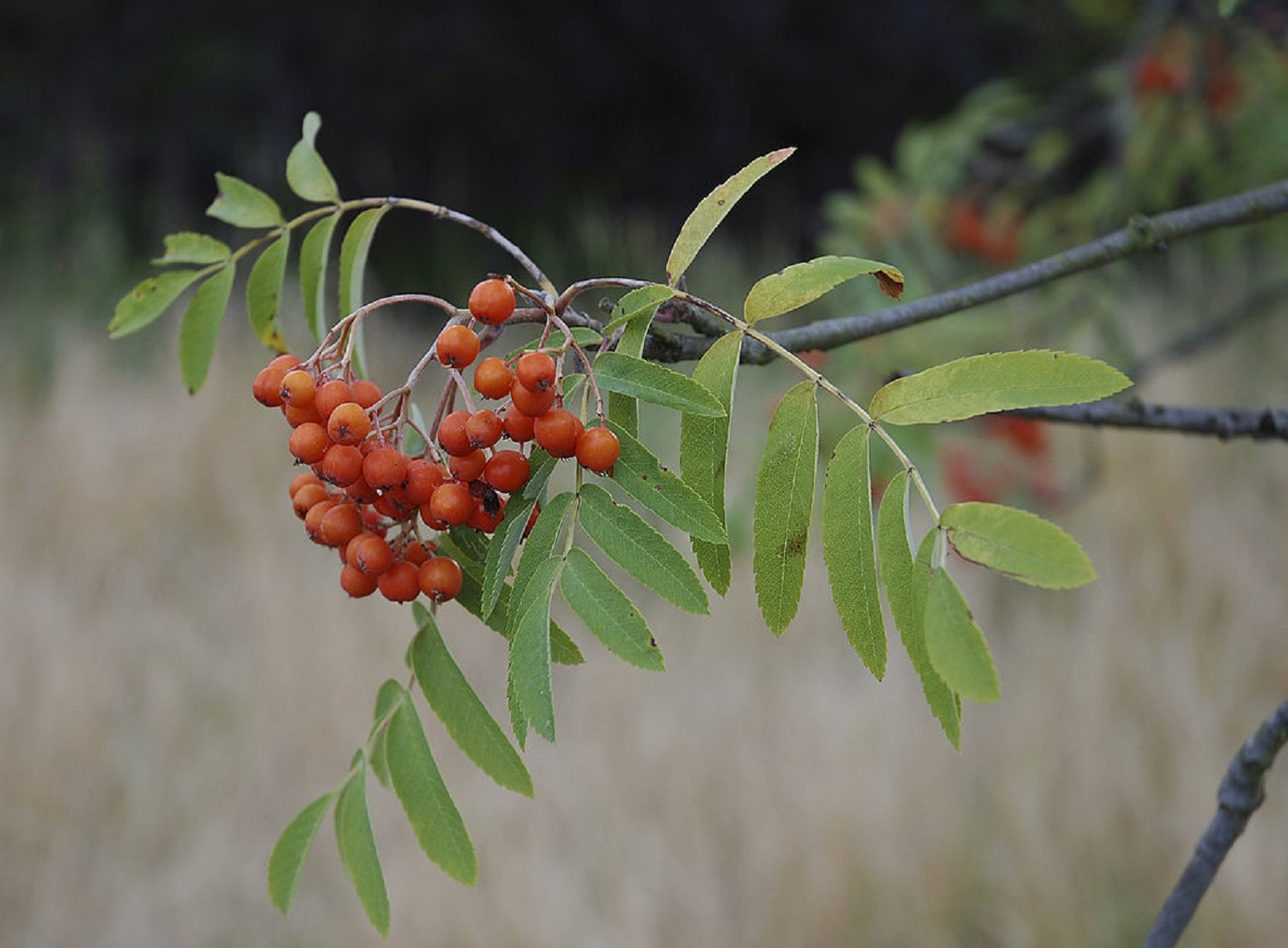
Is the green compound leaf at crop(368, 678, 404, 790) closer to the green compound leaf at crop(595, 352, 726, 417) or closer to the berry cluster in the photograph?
the berry cluster

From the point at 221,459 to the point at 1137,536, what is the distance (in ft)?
9.86

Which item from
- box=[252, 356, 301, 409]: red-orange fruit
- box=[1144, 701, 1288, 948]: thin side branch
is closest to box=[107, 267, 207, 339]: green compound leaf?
box=[252, 356, 301, 409]: red-orange fruit

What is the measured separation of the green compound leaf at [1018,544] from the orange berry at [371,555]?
321mm

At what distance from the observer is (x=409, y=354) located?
572 cm

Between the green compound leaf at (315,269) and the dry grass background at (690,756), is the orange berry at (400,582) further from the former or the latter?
the dry grass background at (690,756)

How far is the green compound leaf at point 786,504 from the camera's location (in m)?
0.68

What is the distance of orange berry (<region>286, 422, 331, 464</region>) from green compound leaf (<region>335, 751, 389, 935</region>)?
0.81 feet

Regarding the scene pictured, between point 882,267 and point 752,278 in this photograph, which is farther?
point 752,278

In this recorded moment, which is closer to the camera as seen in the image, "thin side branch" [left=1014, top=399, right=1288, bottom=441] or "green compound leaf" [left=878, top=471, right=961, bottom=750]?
"green compound leaf" [left=878, top=471, right=961, bottom=750]

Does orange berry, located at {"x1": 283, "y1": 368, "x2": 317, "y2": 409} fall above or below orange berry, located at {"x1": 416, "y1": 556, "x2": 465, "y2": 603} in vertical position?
above

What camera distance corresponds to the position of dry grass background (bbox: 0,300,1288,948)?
90.2 inches

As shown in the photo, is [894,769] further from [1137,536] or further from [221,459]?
[221,459]

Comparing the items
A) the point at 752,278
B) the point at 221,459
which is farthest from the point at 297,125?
the point at 221,459

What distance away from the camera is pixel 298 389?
0.68m
